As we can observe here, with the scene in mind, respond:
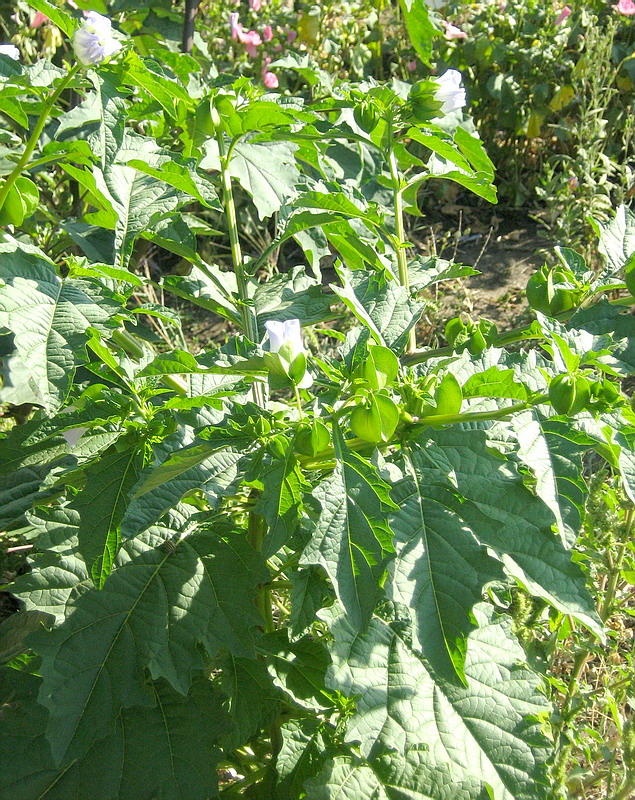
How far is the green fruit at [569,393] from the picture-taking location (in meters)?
0.96

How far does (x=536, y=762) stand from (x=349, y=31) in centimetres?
434

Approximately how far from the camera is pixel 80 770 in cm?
132

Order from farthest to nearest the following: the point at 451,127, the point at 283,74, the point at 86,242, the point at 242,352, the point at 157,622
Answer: the point at 283,74
the point at 451,127
the point at 86,242
the point at 157,622
the point at 242,352

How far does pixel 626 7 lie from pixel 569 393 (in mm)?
4152

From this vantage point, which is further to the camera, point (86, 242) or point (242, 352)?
point (86, 242)

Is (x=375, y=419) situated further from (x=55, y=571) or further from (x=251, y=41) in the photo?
(x=251, y=41)

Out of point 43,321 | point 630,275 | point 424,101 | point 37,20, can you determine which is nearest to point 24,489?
point 43,321

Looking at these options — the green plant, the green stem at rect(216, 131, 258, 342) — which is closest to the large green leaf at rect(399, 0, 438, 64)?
the green plant

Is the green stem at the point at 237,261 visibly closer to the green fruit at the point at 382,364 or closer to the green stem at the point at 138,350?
the green stem at the point at 138,350

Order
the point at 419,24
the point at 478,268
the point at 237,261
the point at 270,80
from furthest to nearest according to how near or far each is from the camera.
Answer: the point at 270,80 < the point at 478,268 < the point at 419,24 < the point at 237,261

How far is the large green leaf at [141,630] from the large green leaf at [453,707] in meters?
0.17

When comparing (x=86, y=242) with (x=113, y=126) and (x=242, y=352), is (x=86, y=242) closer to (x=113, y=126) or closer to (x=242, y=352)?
(x=113, y=126)

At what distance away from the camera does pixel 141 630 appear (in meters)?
1.25

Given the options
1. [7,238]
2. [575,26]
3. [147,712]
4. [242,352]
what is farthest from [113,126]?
[575,26]
